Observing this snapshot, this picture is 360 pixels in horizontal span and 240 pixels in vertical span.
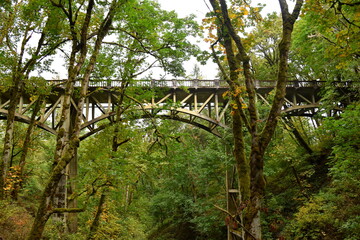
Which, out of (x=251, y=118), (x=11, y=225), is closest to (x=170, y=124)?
(x=251, y=118)

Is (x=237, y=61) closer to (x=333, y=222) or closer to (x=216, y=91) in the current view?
(x=333, y=222)

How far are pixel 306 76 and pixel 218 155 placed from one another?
34.1 ft

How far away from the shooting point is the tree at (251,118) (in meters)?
3.78

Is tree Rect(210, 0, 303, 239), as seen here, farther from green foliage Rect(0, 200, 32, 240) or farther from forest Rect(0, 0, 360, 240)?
green foliage Rect(0, 200, 32, 240)

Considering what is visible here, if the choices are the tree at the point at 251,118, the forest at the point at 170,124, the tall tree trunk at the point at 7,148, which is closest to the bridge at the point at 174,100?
the forest at the point at 170,124

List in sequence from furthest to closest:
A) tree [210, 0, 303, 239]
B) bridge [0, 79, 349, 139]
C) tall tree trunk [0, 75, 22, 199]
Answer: bridge [0, 79, 349, 139] → tall tree trunk [0, 75, 22, 199] → tree [210, 0, 303, 239]

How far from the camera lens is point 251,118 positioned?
4.22 metres

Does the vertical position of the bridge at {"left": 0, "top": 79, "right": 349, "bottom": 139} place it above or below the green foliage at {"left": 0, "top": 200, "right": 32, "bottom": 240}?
above

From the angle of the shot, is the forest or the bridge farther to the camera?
the bridge

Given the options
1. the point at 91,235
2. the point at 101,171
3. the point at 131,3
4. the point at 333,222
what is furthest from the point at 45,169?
the point at 333,222

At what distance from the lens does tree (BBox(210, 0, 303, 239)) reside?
3777mm

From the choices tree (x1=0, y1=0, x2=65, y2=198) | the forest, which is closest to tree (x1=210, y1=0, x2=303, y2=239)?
the forest

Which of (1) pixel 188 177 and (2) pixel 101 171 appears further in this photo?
(1) pixel 188 177

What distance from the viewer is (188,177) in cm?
1742
